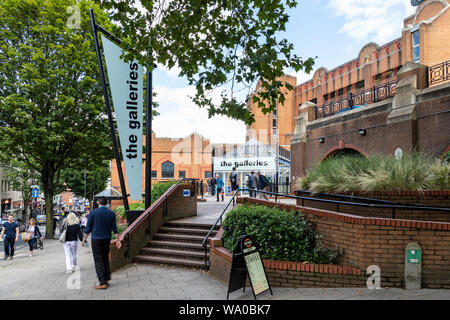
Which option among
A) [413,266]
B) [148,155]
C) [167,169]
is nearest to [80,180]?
[167,169]

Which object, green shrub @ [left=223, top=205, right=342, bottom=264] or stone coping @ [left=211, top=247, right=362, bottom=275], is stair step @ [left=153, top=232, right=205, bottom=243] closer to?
green shrub @ [left=223, top=205, right=342, bottom=264]

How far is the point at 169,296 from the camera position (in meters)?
6.00

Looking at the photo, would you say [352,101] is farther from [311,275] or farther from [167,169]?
[167,169]

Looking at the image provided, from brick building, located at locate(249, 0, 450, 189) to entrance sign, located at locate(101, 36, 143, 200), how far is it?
931 centimetres

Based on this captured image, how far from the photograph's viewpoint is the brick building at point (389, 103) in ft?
41.2

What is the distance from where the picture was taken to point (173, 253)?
8852 mm

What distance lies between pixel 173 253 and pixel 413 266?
5.48 meters

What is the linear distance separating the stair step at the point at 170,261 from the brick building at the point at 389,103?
8551mm

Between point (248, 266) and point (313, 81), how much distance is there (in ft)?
124

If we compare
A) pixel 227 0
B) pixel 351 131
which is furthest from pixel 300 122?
pixel 227 0

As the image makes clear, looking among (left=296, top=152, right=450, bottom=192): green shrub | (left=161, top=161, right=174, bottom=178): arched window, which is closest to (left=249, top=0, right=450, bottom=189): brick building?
(left=296, top=152, right=450, bottom=192): green shrub

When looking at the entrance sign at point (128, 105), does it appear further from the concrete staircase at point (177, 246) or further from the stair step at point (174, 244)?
the stair step at point (174, 244)

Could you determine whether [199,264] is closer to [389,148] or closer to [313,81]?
[389,148]

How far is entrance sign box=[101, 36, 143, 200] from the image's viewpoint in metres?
10.4
